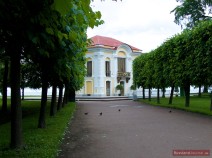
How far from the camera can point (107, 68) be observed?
176 ft

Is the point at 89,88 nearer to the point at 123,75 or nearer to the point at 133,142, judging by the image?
the point at 123,75

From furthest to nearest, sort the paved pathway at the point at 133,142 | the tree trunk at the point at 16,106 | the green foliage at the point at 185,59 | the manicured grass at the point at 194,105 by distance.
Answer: the manicured grass at the point at 194,105 → the green foliage at the point at 185,59 → the tree trunk at the point at 16,106 → the paved pathway at the point at 133,142

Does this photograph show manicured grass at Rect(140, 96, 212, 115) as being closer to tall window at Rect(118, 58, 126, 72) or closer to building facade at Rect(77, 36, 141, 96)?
building facade at Rect(77, 36, 141, 96)

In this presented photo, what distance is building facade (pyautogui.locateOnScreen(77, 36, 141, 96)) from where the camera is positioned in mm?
51800

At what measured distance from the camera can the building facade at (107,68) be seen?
51.8 metres

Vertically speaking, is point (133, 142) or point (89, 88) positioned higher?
point (89, 88)

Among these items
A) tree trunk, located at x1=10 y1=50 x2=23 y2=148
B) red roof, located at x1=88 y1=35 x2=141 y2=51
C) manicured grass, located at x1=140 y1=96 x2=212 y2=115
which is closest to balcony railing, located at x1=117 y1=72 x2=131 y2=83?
red roof, located at x1=88 y1=35 x2=141 y2=51

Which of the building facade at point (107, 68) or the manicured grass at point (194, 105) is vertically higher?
the building facade at point (107, 68)

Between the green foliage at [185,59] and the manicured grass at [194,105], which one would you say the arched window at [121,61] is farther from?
the green foliage at [185,59]

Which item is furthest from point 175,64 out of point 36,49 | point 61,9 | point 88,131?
point 61,9

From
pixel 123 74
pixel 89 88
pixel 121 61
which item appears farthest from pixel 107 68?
pixel 89 88

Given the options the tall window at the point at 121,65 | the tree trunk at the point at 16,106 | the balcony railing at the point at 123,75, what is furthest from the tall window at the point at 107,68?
the tree trunk at the point at 16,106

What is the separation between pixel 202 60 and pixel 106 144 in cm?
Result: 1208

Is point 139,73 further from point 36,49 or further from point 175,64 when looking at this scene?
point 36,49
